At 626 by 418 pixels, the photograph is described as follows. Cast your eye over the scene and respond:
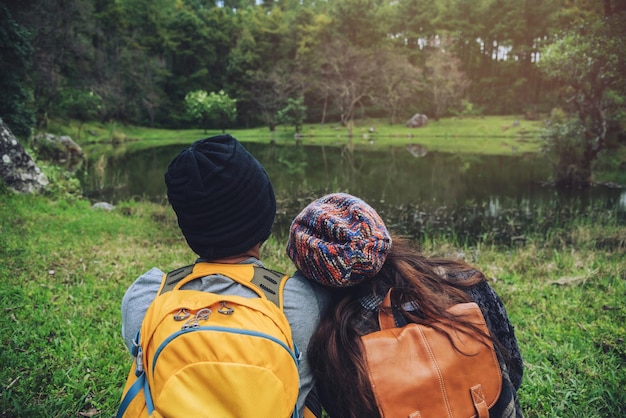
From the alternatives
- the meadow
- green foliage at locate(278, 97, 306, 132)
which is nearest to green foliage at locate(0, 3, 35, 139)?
the meadow

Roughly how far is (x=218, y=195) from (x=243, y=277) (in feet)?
0.76

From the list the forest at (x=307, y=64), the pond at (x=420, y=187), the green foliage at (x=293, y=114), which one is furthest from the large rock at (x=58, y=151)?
the green foliage at (x=293, y=114)

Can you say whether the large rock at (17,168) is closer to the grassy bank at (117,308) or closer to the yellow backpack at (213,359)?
the grassy bank at (117,308)

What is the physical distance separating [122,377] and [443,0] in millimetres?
42774

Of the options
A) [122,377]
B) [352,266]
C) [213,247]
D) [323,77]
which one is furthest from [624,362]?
[323,77]

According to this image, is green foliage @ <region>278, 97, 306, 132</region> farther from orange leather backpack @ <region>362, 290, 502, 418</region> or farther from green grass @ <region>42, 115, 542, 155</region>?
orange leather backpack @ <region>362, 290, 502, 418</region>

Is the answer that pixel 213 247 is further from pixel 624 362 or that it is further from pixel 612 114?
pixel 612 114

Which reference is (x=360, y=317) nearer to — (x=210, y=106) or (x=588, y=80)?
(x=588, y=80)

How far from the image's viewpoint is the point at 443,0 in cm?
3856

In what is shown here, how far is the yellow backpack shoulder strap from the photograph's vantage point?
1.17 m

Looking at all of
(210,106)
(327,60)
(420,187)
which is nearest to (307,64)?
(327,60)

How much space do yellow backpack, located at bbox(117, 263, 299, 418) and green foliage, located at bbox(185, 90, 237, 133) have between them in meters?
33.3

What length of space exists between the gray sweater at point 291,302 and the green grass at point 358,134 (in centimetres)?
2266

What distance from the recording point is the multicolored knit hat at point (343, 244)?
1173 mm
